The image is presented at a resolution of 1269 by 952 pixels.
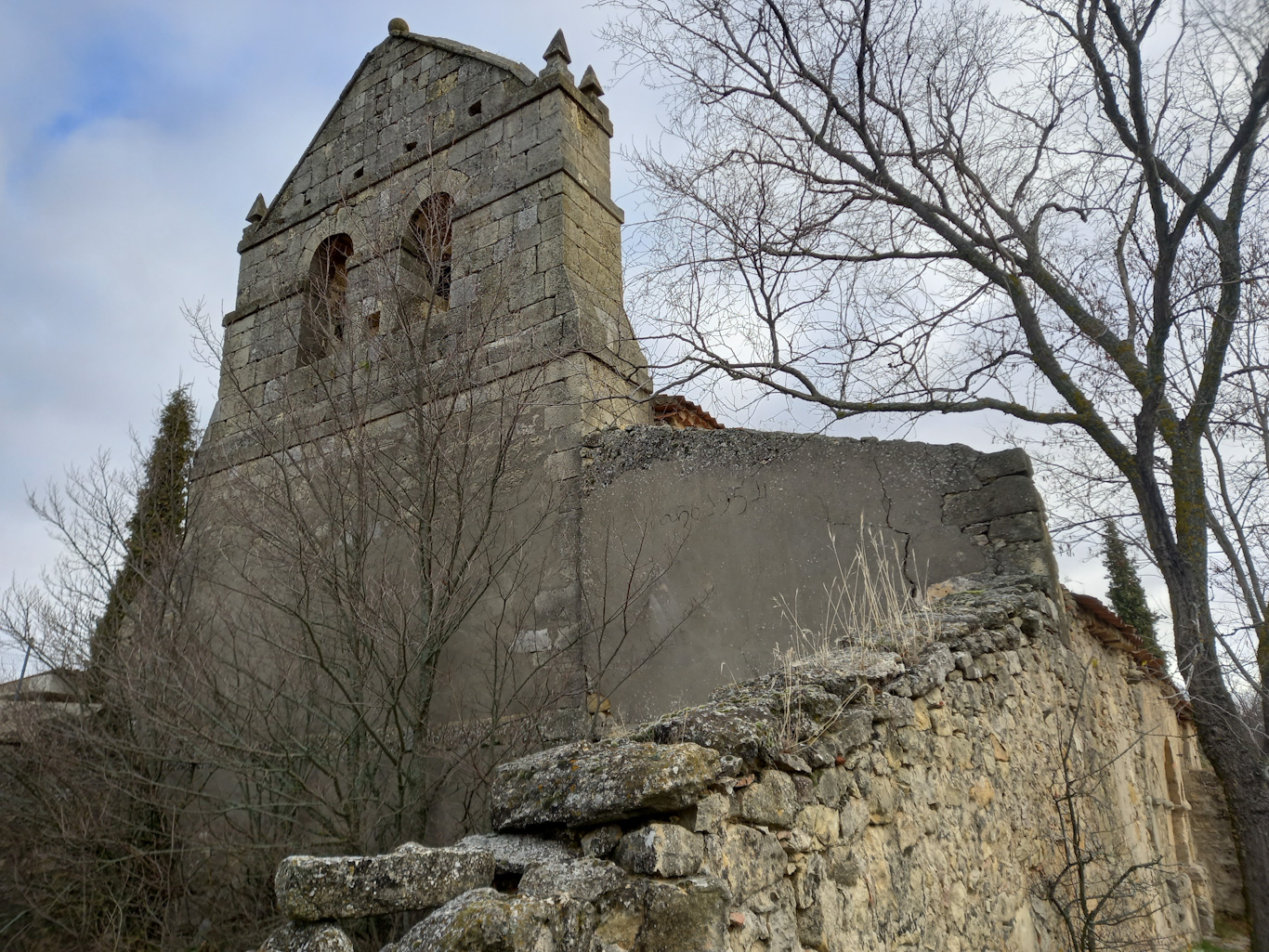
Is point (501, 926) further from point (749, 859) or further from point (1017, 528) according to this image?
point (1017, 528)

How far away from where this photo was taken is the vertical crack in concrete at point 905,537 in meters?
5.03

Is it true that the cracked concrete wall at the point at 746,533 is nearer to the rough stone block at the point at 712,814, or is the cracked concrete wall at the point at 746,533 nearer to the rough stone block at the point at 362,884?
the rough stone block at the point at 712,814

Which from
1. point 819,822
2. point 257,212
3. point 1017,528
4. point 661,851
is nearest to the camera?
point 661,851

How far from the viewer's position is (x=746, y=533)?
18.8 feet

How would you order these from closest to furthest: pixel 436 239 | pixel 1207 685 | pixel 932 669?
pixel 932 669 < pixel 1207 685 < pixel 436 239

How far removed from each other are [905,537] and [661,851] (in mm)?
3456

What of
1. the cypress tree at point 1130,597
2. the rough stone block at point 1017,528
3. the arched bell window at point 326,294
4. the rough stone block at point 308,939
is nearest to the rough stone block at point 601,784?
the rough stone block at point 308,939

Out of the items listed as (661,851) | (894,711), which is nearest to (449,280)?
(894,711)

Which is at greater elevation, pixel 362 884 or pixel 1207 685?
pixel 1207 685

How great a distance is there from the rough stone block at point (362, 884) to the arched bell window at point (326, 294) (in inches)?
223

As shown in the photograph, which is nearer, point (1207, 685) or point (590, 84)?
point (1207, 685)

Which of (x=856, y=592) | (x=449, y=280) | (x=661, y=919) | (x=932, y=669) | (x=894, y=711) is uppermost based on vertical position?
(x=449, y=280)

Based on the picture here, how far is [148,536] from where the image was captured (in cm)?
755

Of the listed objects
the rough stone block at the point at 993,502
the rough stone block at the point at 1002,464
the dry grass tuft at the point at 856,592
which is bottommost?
the dry grass tuft at the point at 856,592
